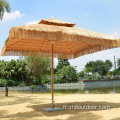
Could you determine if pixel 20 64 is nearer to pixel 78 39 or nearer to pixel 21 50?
pixel 21 50

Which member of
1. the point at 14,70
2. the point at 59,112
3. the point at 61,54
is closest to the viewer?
the point at 59,112

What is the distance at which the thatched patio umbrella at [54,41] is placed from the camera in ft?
15.1

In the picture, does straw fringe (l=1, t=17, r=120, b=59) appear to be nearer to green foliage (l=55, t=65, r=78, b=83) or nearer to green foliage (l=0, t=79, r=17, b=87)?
green foliage (l=0, t=79, r=17, b=87)

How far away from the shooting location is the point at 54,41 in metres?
5.95

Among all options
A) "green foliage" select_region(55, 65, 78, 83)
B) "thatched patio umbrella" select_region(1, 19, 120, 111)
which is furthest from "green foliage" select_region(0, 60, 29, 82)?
"thatched patio umbrella" select_region(1, 19, 120, 111)

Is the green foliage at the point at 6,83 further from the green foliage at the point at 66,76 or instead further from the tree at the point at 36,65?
the green foliage at the point at 66,76

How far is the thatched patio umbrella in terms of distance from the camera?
4.60m

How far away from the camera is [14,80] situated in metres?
25.0

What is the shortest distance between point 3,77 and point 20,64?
2882 mm

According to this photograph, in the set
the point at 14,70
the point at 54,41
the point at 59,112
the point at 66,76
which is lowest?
the point at 59,112

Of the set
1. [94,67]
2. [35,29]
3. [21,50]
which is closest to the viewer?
[35,29]

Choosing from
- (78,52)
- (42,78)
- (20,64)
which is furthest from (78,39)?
(42,78)

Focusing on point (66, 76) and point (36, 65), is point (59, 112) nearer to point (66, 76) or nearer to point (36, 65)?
point (36, 65)

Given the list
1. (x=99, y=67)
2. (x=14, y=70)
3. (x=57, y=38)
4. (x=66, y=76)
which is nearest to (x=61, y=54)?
(x=57, y=38)
